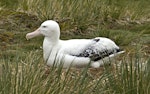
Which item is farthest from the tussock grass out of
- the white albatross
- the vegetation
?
the white albatross

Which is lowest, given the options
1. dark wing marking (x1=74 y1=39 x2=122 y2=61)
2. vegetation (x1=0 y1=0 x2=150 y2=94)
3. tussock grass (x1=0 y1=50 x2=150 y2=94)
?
vegetation (x1=0 y1=0 x2=150 y2=94)

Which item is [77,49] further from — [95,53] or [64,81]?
[64,81]

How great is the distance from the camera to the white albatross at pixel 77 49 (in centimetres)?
611

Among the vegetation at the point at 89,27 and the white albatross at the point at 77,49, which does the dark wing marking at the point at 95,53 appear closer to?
the white albatross at the point at 77,49

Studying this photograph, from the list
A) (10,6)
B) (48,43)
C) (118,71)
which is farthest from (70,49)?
(10,6)

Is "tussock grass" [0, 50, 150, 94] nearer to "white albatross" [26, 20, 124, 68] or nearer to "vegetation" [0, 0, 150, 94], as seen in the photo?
"vegetation" [0, 0, 150, 94]

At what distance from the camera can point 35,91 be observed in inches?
151

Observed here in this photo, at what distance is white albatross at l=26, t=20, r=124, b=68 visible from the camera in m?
6.11

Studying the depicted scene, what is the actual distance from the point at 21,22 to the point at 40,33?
230 cm

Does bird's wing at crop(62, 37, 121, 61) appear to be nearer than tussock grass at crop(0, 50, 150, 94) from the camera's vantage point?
No

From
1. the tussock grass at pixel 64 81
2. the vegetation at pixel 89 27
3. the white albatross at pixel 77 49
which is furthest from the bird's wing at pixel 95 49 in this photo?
the tussock grass at pixel 64 81

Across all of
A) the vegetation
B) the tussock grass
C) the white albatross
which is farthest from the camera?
the white albatross

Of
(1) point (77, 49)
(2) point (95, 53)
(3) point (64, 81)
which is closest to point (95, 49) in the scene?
(2) point (95, 53)

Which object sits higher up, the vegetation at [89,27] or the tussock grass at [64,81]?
the tussock grass at [64,81]
